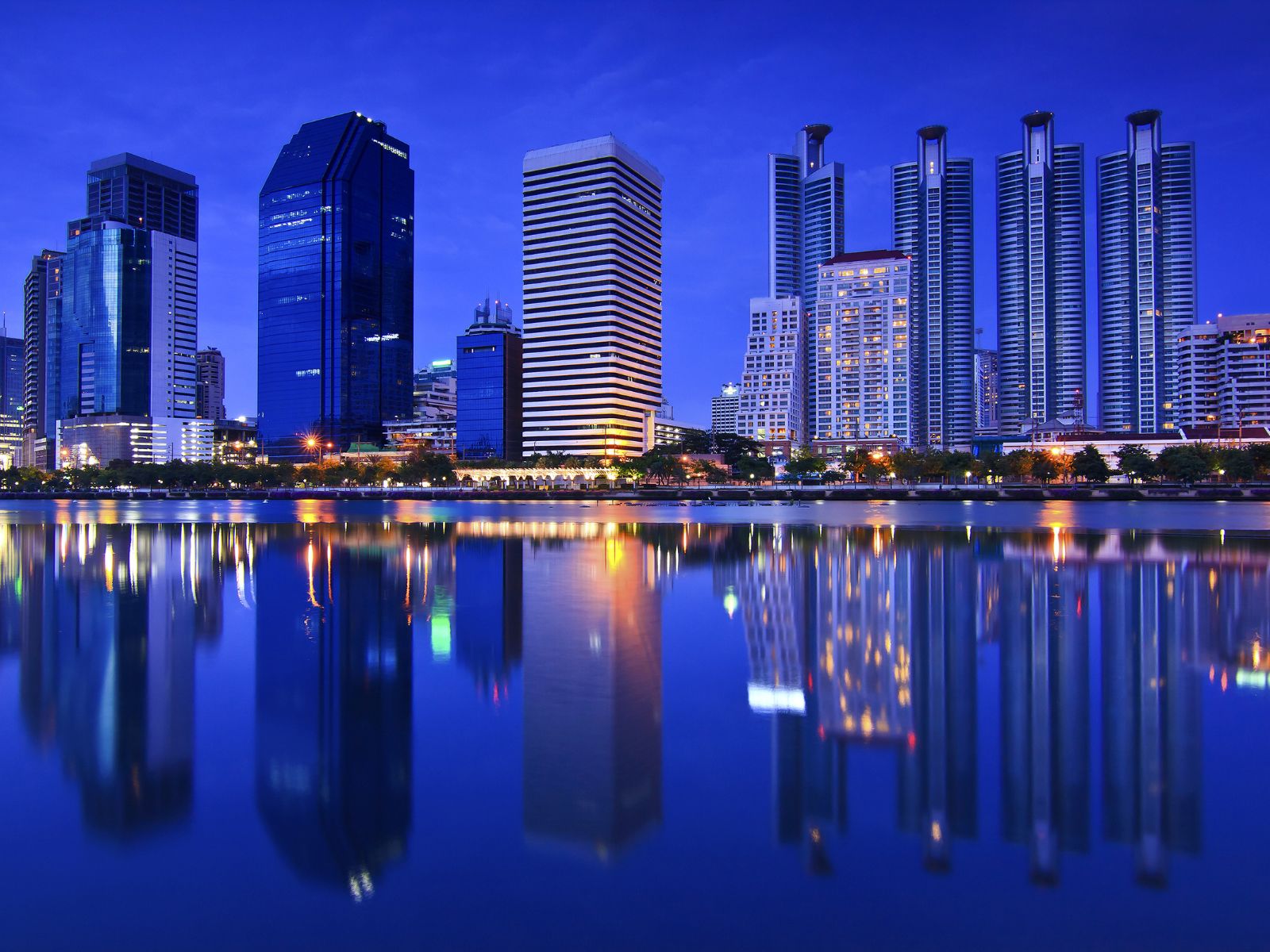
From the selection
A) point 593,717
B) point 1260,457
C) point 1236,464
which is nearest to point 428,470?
point 1236,464

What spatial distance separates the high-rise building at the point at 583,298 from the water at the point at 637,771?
159 meters

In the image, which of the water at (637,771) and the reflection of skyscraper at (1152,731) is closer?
the water at (637,771)

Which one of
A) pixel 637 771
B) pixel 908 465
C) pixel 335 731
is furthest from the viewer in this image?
pixel 908 465

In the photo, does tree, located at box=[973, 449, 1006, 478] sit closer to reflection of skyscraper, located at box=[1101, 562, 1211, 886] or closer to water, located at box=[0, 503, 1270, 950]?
water, located at box=[0, 503, 1270, 950]

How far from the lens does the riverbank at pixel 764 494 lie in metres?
111

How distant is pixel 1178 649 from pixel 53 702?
18.7 meters

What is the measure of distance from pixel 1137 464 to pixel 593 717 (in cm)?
14076

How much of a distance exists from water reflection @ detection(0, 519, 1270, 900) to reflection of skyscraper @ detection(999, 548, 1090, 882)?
0.15 feet

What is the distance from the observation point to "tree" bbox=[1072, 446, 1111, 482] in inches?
5217

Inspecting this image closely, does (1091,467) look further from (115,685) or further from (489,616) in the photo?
(115,685)

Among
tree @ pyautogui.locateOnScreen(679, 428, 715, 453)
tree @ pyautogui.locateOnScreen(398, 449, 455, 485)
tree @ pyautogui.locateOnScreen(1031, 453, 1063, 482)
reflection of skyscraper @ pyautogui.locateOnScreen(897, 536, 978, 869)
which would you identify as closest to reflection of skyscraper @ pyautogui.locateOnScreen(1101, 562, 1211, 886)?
reflection of skyscraper @ pyautogui.locateOnScreen(897, 536, 978, 869)

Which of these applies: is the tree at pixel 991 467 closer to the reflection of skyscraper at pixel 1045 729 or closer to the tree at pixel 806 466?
the tree at pixel 806 466

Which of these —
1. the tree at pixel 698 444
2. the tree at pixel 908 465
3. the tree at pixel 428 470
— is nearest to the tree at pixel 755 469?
the tree at pixel 908 465

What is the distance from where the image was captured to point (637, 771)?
9312mm
